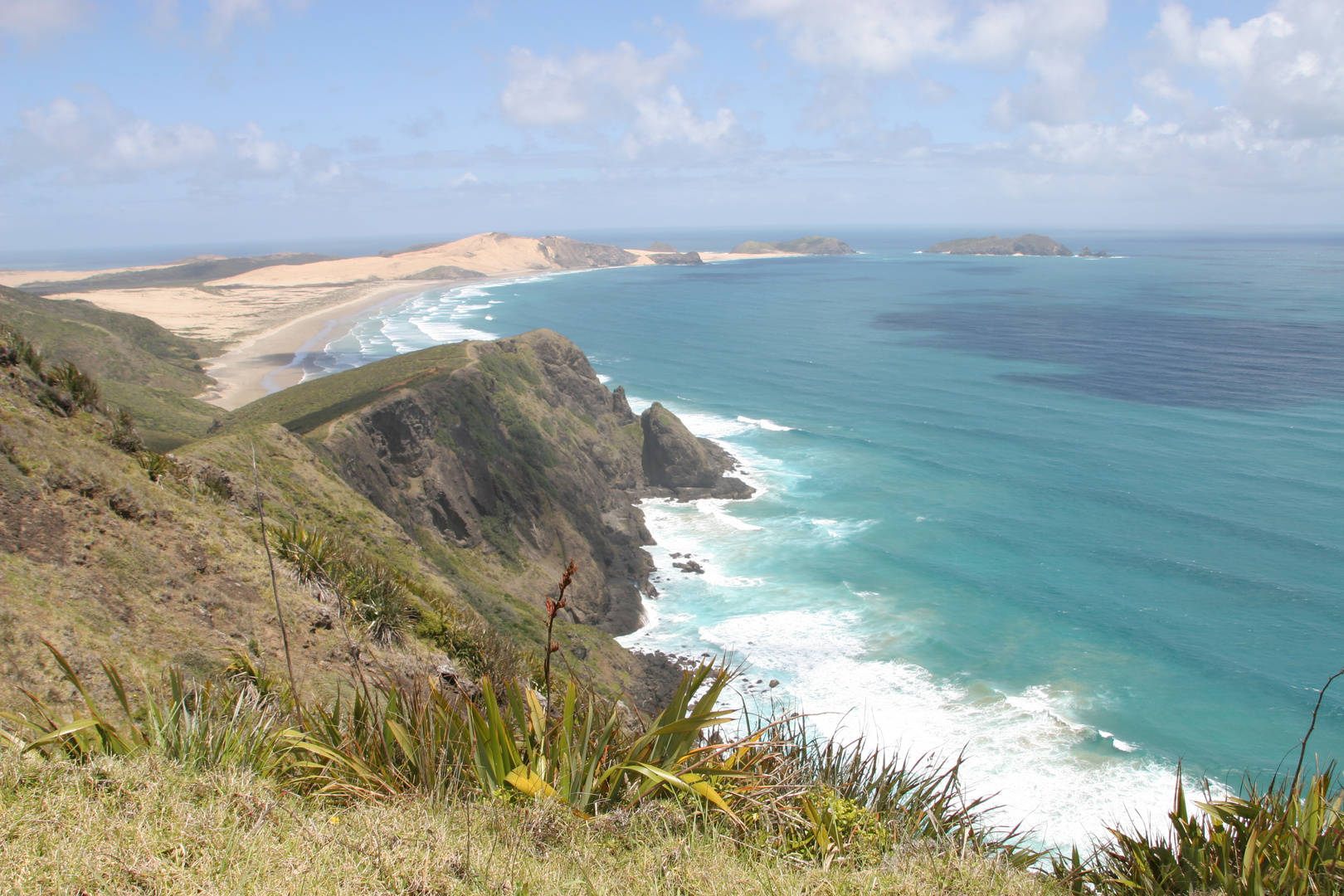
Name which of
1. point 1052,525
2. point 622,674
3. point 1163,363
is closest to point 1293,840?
point 622,674

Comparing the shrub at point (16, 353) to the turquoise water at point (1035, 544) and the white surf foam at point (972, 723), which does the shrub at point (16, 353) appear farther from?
the white surf foam at point (972, 723)

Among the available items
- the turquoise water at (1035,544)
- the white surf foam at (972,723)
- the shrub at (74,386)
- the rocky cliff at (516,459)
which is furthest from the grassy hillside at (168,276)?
the white surf foam at (972,723)

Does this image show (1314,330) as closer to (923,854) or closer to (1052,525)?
(1052,525)

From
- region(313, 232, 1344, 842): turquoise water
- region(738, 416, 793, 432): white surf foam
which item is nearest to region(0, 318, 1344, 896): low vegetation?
region(313, 232, 1344, 842): turquoise water

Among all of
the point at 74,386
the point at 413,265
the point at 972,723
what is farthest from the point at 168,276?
the point at 972,723

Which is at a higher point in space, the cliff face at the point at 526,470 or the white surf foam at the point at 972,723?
the cliff face at the point at 526,470
